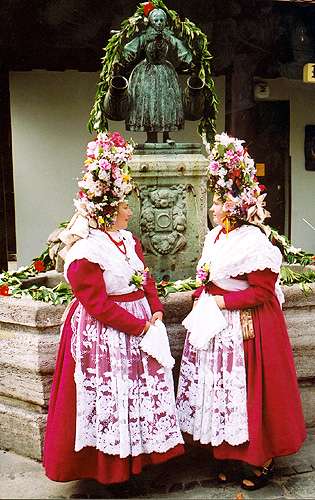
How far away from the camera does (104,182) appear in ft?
11.8

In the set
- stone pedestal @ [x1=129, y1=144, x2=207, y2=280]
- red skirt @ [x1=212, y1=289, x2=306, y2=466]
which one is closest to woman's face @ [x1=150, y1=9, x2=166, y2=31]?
stone pedestal @ [x1=129, y1=144, x2=207, y2=280]

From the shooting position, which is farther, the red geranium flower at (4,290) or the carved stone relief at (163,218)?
the carved stone relief at (163,218)

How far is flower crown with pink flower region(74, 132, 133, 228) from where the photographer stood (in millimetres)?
3590

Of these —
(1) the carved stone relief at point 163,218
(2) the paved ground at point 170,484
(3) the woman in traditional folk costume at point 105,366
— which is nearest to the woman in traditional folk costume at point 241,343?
(2) the paved ground at point 170,484

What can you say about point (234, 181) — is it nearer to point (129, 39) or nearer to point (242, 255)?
point (242, 255)

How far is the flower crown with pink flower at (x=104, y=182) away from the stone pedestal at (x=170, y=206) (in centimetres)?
98

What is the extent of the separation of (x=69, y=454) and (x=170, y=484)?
2.34 ft

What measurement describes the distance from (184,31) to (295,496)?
11.1 ft

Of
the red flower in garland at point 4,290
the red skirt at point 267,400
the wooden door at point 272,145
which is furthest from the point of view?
the wooden door at point 272,145

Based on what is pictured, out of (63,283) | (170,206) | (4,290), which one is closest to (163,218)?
(170,206)

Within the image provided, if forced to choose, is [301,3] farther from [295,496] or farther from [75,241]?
[295,496]

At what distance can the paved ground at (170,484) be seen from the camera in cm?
376

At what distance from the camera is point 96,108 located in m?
5.13

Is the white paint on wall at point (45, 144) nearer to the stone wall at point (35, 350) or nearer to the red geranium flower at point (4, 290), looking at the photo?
the red geranium flower at point (4, 290)
